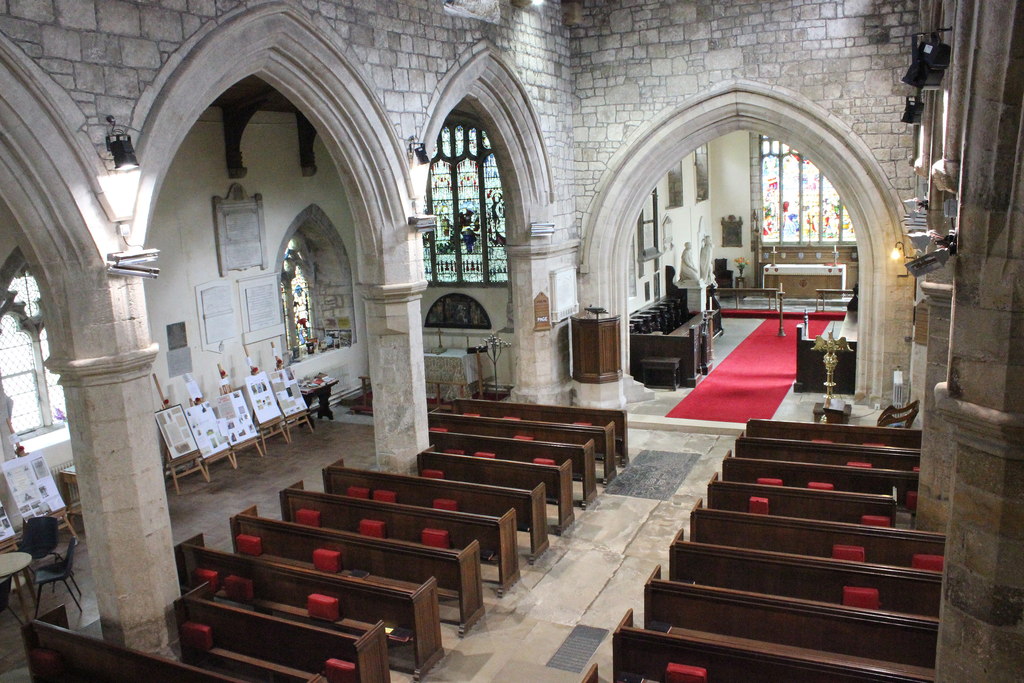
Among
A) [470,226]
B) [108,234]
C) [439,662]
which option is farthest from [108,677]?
[470,226]

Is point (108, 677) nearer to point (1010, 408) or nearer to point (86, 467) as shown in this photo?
point (86, 467)

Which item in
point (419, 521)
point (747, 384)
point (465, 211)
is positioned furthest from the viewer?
point (465, 211)

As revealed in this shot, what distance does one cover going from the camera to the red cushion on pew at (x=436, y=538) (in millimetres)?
7273

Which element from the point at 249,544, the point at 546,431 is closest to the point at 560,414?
the point at 546,431

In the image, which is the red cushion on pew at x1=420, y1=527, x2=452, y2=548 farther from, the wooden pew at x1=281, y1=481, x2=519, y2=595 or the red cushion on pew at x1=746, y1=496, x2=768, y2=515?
the red cushion on pew at x1=746, y1=496, x2=768, y2=515

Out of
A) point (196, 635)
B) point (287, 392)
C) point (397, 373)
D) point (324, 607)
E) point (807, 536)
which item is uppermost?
point (397, 373)

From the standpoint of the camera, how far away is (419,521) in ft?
24.9

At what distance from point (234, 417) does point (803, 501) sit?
7.25 metres

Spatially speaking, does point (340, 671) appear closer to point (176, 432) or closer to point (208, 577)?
point (208, 577)

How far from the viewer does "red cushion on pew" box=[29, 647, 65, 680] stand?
5.80m

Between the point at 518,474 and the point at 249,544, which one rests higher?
the point at 518,474

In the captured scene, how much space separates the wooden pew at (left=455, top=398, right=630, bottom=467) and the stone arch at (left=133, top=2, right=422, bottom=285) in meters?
2.39

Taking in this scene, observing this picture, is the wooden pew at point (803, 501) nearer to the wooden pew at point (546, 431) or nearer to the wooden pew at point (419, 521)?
the wooden pew at point (419, 521)

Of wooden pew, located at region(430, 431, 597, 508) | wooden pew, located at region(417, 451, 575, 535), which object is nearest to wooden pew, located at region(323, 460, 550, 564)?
wooden pew, located at region(417, 451, 575, 535)
